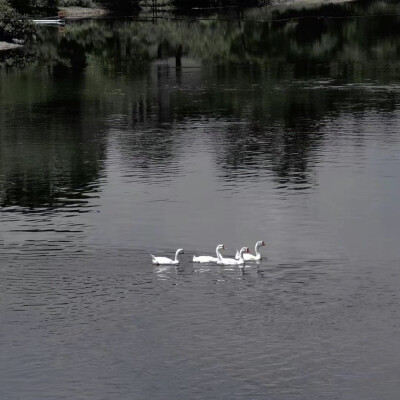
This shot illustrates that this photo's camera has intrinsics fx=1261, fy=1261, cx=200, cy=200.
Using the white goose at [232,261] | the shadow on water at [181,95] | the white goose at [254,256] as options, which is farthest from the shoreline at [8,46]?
the white goose at [232,261]

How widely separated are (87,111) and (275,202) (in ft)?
139

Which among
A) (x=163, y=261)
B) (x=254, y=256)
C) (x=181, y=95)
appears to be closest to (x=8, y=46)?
(x=181, y=95)

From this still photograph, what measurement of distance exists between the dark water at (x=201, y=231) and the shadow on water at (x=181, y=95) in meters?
0.39

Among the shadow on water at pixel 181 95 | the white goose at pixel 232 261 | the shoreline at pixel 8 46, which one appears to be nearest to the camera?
the white goose at pixel 232 261

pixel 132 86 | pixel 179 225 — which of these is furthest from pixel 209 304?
pixel 132 86

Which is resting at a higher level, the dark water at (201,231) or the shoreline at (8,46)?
the shoreline at (8,46)

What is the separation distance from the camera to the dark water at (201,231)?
53.6m

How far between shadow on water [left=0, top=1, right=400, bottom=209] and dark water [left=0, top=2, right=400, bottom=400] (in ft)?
1.28

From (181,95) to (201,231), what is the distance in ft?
175

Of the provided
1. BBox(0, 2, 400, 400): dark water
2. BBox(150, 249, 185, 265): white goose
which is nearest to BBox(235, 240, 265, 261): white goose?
BBox(0, 2, 400, 400): dark water

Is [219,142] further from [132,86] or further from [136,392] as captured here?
[136,392]

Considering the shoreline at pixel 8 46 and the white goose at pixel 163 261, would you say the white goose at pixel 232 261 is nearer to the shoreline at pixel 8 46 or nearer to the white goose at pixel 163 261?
the white goose at pixel 163 261

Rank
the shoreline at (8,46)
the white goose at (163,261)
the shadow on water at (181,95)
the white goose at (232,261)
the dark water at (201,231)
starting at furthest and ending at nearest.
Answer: the shoreline at (8,46), the shadow on water at (181,95), the white goose at (232,261), the white goose at (163,261), the dark water at (201,231)

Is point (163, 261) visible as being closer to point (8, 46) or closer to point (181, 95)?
point (181, 95)
